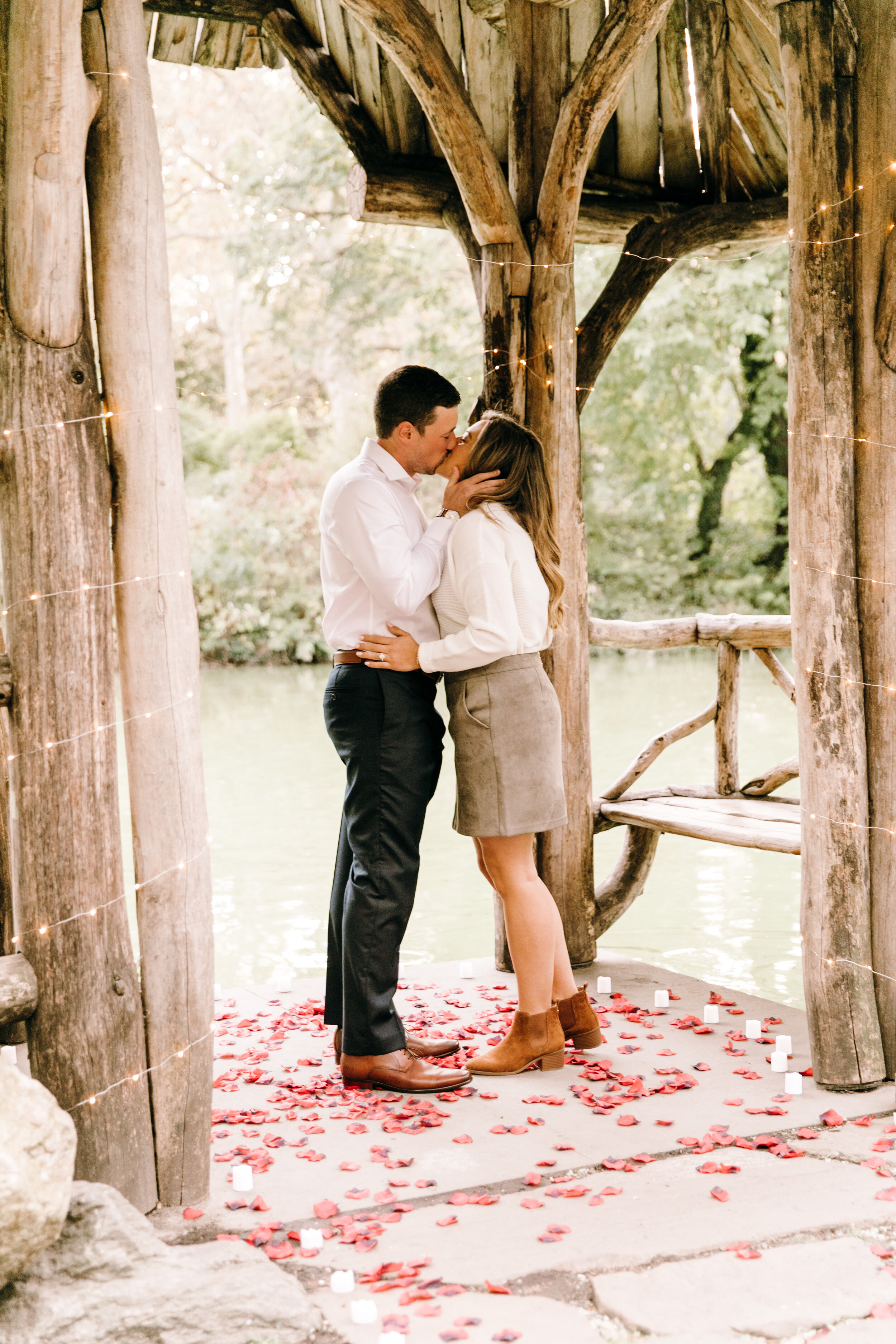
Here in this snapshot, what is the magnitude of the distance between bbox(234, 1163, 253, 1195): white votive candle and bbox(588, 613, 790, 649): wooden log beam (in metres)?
2.57

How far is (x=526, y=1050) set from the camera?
12.0 ft

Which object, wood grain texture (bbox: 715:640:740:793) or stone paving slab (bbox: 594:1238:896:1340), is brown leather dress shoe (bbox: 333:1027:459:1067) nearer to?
stone paving slab (bbox: 594:1238:896:1340)

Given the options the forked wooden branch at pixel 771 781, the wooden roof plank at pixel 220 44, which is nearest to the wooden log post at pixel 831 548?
the forked wooden branch at pixel 771 781

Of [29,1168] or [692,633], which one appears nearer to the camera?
[29,1168]

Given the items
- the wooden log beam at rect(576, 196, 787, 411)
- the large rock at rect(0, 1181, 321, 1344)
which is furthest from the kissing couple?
the wooden log beam at rect(576, 196, 787, 411)

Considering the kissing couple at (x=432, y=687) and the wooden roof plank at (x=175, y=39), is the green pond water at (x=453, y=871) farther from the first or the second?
the wooden roof plank at (x=175, y=39)

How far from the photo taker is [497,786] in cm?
353

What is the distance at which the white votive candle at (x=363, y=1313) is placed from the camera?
230 centimetres

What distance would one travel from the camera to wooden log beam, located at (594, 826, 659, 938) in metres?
4.89

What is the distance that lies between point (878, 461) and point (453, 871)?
422 cm

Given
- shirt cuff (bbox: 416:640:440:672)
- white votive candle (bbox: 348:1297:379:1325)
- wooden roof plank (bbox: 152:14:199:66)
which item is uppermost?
wooden roof plank (bbox: 152:14:199:66)

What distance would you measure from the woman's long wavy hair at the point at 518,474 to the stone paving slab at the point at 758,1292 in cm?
183

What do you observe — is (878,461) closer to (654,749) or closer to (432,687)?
(432,687)

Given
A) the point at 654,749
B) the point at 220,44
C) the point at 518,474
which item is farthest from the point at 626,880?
the point at 220,44
